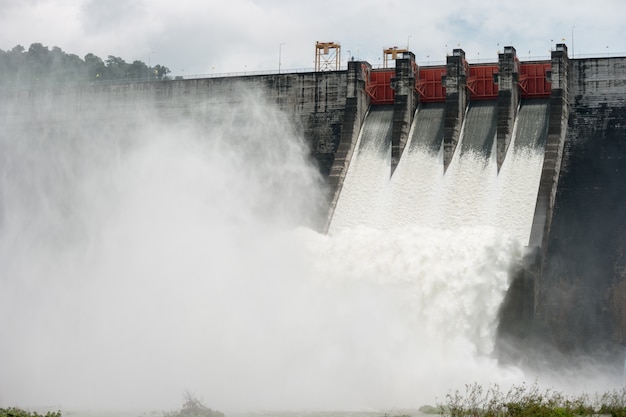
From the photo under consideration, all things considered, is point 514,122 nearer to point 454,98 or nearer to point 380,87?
point 454,98

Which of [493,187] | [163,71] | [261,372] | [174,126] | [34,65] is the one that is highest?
[163,71]

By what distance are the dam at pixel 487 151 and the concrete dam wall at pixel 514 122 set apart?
0.06 meters

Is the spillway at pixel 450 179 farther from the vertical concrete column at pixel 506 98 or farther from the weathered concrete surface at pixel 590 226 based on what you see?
the weathered concrete surface at pixel 590 226

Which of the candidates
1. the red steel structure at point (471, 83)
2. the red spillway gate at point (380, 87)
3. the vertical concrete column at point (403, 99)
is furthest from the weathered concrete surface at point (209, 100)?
the vertical concrete column at point (403, 99)

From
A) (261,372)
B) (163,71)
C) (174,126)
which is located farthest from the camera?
(163,71)

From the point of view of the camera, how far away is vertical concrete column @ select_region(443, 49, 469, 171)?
149 ft

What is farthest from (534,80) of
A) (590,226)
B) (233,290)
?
(233,290)

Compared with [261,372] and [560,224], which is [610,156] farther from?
[261,372]

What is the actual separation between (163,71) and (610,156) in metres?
50.2

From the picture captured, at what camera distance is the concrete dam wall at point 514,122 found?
38.8 meters

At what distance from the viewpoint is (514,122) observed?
45.2 m

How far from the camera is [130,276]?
38.3 metres

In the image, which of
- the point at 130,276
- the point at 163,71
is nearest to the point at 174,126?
the point at 130,276

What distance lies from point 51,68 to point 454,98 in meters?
32.7
